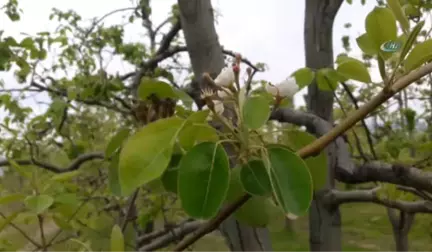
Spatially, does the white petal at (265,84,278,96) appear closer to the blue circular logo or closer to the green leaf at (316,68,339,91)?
the blue circular logo

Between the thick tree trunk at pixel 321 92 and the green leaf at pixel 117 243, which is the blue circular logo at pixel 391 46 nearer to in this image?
the green leaf at pixel 117 243

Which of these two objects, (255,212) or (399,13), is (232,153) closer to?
(255,212)

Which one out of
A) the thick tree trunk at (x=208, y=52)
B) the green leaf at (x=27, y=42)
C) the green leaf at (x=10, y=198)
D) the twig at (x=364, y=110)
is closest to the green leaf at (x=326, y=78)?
the thick tree trunk at (x=208, y=52)

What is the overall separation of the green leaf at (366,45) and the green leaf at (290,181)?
13 cm

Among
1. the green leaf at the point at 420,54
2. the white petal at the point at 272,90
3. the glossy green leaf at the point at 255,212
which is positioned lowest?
the glossy green leaf at the point at 255,212

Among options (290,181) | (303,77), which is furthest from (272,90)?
(303,77)

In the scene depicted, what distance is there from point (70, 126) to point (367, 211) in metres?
3.93

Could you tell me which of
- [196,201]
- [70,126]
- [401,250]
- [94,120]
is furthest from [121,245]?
[94,120]

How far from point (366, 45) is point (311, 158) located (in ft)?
0.38

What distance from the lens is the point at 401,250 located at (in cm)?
198

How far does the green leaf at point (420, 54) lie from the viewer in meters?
0.38

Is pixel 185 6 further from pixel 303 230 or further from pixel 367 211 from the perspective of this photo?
pixel 367 211

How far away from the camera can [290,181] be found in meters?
0.37

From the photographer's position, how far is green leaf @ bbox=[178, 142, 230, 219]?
356 mm
